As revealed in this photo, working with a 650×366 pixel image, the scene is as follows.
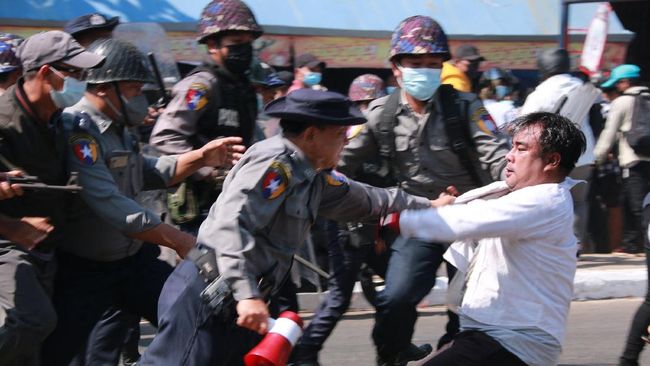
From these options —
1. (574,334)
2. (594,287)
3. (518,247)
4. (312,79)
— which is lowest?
(594,287)

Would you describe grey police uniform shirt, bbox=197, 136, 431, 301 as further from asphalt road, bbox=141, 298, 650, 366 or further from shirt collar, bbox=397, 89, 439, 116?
asphalt road, bbox=141, 298, 650, 366

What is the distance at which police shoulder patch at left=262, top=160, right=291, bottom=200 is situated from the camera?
3834 mm

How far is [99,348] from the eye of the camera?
5141 millimetres

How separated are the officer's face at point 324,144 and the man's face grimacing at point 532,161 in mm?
658

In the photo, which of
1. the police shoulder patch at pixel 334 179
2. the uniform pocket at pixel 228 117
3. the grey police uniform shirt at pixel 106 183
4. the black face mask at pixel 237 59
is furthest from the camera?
the black face mask at pixel 237 59

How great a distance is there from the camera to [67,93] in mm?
4562

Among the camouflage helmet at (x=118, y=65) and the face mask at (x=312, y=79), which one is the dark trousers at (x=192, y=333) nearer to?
the camouflage helmet at (x=118, y=65)

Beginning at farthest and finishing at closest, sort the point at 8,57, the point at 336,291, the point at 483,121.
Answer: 1. the point at 336,291
2. the point at 8,57
3. the point at 483,121

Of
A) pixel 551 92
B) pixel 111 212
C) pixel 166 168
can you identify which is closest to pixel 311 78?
pixel 551 92

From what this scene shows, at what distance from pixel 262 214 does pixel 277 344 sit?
1.65 ft

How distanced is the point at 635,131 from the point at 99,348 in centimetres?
556

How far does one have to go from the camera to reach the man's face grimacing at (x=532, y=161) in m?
3.92

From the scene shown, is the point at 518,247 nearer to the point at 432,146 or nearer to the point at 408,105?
the point at 432,146

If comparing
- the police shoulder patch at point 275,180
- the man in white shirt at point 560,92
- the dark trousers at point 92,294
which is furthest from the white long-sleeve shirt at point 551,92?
the police shoulder patch at point 275,180
